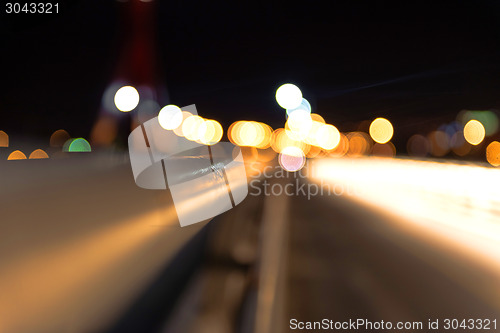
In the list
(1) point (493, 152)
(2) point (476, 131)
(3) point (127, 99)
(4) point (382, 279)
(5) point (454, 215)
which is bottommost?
(4) point (382, 279)

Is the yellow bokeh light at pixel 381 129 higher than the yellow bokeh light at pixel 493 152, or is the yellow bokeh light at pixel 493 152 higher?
the yellow bokeh light at pixel 381 129

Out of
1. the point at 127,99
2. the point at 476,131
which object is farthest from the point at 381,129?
the point at 127,99

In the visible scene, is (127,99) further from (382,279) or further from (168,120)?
(382,279)

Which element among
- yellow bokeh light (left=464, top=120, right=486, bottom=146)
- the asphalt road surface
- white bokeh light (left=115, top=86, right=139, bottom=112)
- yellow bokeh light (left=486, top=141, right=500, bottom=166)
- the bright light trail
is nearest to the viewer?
the asphalt road surface

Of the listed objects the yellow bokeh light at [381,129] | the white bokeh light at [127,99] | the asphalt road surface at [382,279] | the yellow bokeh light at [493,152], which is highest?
the yellow bokeh light at [381,129]

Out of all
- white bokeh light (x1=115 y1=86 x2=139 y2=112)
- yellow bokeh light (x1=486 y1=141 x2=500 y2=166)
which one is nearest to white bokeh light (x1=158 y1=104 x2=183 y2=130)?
white bokeh light (x1=115 y1=86 x2=139 y2=112)

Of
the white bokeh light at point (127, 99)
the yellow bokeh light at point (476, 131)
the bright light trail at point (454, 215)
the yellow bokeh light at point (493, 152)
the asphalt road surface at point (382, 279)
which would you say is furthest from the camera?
the yellow bokeh light at point (476, 131)

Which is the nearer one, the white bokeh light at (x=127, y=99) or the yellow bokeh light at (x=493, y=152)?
A: the white bokeh light at (x=127, y=99)

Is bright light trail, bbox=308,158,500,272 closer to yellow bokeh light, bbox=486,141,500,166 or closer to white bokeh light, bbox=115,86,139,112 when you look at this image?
white bokeh light, bbox=115,86,139,112

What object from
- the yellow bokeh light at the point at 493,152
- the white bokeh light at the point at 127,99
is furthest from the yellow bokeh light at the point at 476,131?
the white bokeh light at the point at 127,99

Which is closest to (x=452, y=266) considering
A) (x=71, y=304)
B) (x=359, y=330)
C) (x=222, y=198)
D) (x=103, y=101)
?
(x=359, y=330)

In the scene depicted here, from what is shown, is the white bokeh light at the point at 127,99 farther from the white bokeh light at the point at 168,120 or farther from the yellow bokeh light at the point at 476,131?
the yellow bokeh light at the point at 476,131

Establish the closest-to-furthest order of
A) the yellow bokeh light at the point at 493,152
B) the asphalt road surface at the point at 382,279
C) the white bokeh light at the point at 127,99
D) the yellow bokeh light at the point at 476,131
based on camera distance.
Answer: the asphalt road surface at the point at 382,279
the white bokeh light at the point at 127,99
the yellow bokeh light at the point at 493,152
the yellow bokeh light at the point at 476,131

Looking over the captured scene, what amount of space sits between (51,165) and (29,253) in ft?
29.4
